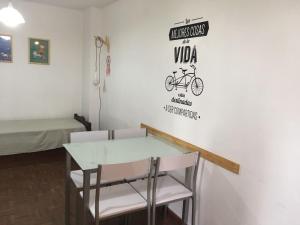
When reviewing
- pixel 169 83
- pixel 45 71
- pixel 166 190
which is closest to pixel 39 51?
pixel 45 71

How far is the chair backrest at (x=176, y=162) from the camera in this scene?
6.22 feet

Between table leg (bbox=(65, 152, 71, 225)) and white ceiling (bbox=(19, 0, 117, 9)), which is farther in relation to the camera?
white ceiling (bbox=(19, 0, 117, 9))

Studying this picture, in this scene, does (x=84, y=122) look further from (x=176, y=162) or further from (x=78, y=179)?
(x=176, y=162)

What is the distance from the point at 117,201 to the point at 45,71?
308 cm

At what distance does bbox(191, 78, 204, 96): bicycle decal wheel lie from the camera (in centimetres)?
227

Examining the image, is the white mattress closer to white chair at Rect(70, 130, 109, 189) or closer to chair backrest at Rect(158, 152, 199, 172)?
white chair at Rect(70, 130, 109, 189)

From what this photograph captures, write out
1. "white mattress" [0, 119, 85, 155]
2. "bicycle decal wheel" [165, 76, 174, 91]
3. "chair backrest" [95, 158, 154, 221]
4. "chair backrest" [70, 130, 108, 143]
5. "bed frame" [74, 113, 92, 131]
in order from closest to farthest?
1. "chair backrest" [95, 158, 154, 221]
2. "chair backrest" [70, 130, 108, 143]
3. "bicycle decal wheel" [165, 76, 174, 91]
4. "white mattress" [0, 119, 85, 155]
5. "bed frame" [74, 113, 92, 131]

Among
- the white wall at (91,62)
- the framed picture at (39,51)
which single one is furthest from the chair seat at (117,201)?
the framed picture at (39,51)

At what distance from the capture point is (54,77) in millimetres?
4359

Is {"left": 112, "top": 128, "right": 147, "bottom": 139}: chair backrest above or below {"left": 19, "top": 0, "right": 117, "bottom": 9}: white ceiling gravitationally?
below

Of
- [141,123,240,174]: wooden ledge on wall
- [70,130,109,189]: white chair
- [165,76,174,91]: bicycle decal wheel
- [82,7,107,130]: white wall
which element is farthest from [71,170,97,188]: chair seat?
[82,7,107,130]: white wall

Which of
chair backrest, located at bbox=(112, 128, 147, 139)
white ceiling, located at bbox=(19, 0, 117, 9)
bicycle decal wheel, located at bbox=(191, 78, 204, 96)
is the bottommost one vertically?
chair backrest, located at bbox=(112, 128, 147, 139)

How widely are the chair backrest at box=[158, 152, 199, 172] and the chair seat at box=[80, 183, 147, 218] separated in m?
0.30

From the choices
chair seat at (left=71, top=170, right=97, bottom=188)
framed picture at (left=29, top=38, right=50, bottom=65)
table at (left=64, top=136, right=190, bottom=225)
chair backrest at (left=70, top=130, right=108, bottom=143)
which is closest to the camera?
Result: table at (left=64, top=136, right=190, bottom=225)
